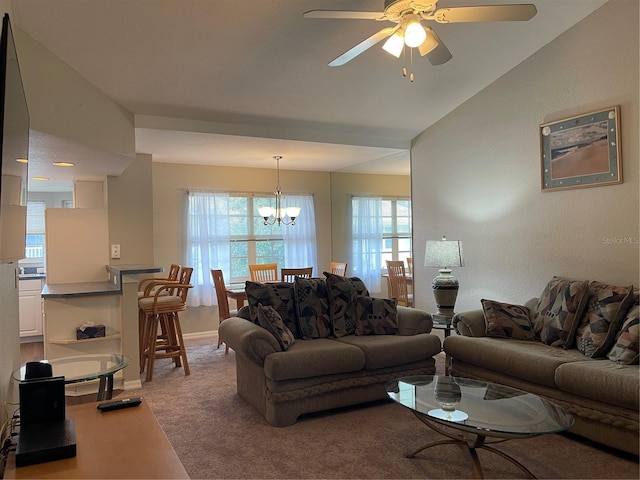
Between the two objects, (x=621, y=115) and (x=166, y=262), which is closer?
(x=621, y=115)

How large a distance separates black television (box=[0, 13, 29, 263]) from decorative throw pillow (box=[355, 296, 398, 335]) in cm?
266

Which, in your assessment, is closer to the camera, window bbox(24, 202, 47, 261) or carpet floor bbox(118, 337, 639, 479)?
carpet floor bbox(118, 337, 639, 479)

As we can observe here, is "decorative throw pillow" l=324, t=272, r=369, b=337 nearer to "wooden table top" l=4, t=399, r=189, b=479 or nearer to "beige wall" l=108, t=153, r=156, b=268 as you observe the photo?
"wooden table top" l=4, t=399, r=189, b=479

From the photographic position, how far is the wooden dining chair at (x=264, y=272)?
6211 millimetres

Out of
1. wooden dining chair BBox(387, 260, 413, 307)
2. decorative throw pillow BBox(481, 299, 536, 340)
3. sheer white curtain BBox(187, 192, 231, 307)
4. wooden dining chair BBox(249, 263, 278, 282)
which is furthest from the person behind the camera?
wooden dining chair BBox(387, 260, 413, 307)

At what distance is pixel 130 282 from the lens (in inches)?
159

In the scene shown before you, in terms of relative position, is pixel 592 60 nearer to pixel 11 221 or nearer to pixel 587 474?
pixel 587 474

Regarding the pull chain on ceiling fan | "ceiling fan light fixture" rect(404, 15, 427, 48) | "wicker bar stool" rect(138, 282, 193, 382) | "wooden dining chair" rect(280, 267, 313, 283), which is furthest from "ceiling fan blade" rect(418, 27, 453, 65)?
"wooden dining chair" rect(280, 267, 313, 283)

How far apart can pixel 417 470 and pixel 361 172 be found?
17.7 feet

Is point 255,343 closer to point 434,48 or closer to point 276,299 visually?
point 276,299

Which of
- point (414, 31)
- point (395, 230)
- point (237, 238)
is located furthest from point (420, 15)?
point (395, 230)

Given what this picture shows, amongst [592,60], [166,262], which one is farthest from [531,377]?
[166,262]

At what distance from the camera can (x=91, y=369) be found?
2.40 metres

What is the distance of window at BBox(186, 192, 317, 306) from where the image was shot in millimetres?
6090
